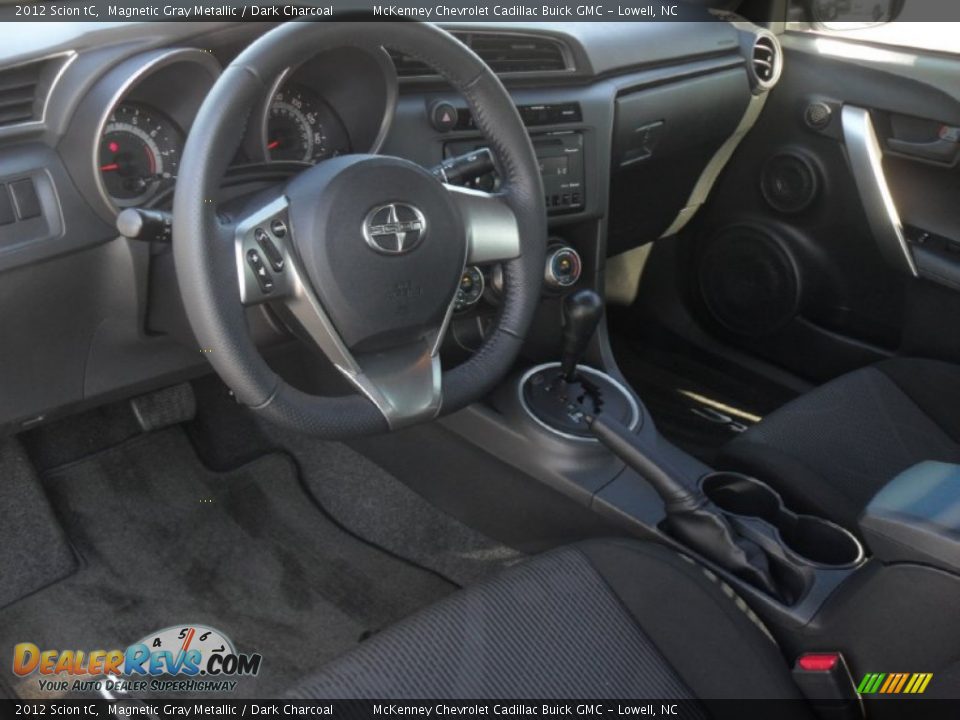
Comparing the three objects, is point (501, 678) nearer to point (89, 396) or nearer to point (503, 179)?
point (503, 179)

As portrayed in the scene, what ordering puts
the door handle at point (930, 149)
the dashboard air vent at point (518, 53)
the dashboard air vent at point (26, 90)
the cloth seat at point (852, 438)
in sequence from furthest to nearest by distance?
the door handle at point (930, 149) < the dashboard air vent at point (518, 53) < the cloth seat at point (852, 438) < the dashboard air vent at point (26, 90)

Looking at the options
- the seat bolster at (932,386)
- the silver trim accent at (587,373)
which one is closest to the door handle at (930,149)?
the seat bolster at (932,386)

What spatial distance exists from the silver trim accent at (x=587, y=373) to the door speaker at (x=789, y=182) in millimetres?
810

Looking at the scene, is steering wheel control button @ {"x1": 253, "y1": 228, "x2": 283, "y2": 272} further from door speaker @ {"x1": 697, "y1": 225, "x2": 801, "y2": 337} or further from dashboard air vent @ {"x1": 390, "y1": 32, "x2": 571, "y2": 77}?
door speaker @ {"x1": 697, "y1": 225, "x2": 801, "y2": 337}

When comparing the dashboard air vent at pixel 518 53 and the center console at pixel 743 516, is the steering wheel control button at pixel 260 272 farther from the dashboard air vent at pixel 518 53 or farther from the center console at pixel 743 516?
the dashboard air vent at pixel 518 53

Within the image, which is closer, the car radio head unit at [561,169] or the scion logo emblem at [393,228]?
the scion logo emblem at [393,228]

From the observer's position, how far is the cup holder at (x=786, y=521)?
5.48 ft

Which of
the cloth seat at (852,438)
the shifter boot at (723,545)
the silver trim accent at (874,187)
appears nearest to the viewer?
the shifter boot at (723,545)

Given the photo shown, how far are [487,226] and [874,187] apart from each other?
1.31 meters

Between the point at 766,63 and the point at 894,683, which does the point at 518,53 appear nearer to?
the point at 766,63

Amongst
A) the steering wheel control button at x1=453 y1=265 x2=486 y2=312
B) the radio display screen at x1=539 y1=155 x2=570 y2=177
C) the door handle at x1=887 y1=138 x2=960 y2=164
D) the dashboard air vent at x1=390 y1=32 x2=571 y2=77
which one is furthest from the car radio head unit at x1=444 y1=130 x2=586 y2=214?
the door handle at x1=887 y1=138 x2=960 y2=164

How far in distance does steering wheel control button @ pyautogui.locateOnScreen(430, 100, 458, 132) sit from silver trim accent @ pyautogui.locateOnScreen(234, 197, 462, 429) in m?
0.54

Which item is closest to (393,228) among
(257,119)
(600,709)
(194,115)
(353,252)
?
(353,252)

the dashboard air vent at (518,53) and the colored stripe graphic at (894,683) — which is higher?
the dashboard air vent at (518,53)
